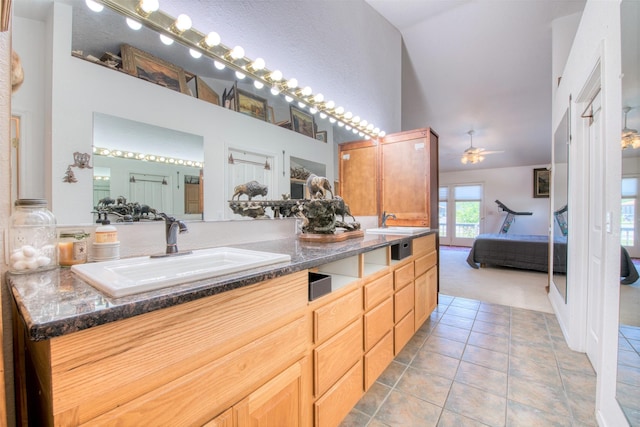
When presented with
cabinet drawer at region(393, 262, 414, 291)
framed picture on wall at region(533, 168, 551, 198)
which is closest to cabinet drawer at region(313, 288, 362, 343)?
cabinet drawer at region(393, 262, 414, 291)

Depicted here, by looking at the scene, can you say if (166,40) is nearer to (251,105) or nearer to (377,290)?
(251,105)

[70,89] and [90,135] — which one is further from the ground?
[70,89]

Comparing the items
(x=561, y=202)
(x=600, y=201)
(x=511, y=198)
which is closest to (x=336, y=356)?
(x=600, y=201)

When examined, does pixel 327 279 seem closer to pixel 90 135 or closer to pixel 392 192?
pixel 90 135

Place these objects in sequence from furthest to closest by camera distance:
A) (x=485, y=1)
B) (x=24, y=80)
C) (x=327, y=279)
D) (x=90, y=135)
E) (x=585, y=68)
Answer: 1. (x=485, y=1)
2. (x=585, y=68)
3. (x=327, y=279)
4. (x=90, y=135)
5. (x=24, y=80)

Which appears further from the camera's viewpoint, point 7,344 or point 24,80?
point 24,80

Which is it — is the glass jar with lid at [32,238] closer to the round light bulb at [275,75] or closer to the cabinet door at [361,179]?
the round light bulb at [275,75]

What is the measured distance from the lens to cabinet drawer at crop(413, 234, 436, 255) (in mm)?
2085

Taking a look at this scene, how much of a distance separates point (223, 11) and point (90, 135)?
1027mm

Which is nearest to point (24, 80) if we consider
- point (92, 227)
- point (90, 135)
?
point (90, 135)

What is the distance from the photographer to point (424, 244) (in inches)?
90.2

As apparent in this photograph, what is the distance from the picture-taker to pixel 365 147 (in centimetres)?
301

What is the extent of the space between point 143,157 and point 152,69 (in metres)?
0.41

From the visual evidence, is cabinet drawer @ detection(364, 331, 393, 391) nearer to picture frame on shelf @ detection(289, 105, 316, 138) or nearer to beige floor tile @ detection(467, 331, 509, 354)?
beige floor tile @ detection(467, 331, 509, 354)
